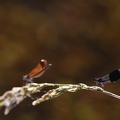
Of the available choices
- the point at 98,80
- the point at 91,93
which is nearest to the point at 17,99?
the point at 98,80

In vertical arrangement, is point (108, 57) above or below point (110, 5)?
below

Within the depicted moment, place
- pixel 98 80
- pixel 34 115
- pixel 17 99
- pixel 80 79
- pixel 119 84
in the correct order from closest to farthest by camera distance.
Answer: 1. pixel 17 99
2. pixel 98 80
3. pixel 34 115
4. pixel 80 79
5. pixel 119 84

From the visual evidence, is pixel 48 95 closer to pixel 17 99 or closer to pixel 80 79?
pixel 17 99

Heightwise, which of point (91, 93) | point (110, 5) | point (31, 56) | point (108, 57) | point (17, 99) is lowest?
point (17, 99)

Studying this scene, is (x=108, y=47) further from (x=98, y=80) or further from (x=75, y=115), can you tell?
(x=98, y=80)

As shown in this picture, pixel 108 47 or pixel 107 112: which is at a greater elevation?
pixel 108 47

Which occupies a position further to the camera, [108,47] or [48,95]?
[108,47]

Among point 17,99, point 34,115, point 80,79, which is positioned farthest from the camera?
point 80,79

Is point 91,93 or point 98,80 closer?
point 98,80

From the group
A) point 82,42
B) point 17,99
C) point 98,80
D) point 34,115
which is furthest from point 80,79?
point 17,99
